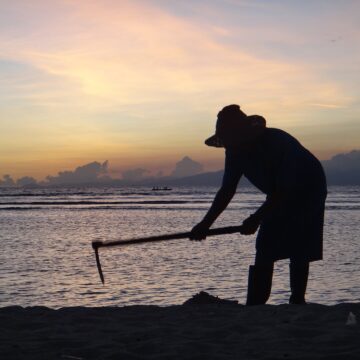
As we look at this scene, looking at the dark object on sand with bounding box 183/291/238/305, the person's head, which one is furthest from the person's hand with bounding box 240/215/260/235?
the dark object on sand with bounding box 183/291/238/305

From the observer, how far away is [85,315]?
17.2 ft

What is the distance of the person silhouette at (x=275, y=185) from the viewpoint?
4855 millimetres

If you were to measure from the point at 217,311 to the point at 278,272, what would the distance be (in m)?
4.77

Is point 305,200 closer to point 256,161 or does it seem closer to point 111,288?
point 256,161

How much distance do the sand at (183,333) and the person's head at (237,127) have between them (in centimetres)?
142

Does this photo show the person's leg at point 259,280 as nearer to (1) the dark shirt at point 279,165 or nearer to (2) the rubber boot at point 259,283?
(2) the rubber boot at point 259,283

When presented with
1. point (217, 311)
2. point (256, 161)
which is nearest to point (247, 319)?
point (217, 311)

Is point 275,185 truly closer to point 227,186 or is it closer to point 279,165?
point 279,165

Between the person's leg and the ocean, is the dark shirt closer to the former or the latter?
the person's leg

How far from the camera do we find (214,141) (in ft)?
16.5

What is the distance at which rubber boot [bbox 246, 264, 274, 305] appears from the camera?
17.2ft

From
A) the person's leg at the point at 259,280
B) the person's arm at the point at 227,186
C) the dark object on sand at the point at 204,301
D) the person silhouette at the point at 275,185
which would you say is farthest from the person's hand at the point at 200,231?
the dark object on sand at the point at 204,301

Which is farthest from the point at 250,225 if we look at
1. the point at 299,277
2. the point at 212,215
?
the point at 299,277

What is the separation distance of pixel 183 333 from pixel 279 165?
5.10 ft
